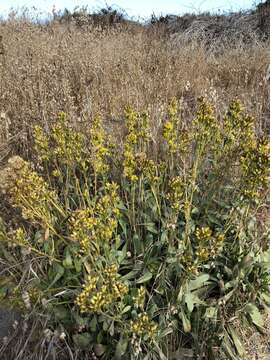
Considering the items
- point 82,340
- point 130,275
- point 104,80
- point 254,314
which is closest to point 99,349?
point 82,340

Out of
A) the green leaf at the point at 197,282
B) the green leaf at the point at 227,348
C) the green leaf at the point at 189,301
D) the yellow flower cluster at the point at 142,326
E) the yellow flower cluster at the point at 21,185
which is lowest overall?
the green leaf at the point at 227,348

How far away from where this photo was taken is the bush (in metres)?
1.54

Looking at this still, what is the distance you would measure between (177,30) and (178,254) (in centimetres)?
786

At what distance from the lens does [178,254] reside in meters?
1.72

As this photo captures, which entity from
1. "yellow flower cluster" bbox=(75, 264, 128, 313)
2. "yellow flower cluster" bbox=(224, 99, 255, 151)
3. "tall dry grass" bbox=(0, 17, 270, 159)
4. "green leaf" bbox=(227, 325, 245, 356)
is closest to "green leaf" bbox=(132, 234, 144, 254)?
"yellow flower cluster" bbox=(75, 264, 128, 313)

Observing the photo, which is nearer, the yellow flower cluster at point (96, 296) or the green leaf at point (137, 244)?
the yellow flower cluster at point (96, 296)

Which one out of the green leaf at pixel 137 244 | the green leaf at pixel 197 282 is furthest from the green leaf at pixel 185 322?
the green leaf at pixel 137 244

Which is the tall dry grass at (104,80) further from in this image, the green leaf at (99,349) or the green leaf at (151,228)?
the green leaf at (99,349)

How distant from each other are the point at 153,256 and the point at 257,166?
30.4 inches

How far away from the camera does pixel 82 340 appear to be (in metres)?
1.69

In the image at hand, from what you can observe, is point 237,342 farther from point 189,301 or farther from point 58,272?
point 58,272

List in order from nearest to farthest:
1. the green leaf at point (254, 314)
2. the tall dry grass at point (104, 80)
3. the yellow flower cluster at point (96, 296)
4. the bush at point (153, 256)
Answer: the yellow flower cluster at point (96, 296) < the bush at point (153, 256) < the green leaf at point (254, 314) < the tall dry grass at point (104, 80)

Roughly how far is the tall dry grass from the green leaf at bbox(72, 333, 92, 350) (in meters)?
1.43

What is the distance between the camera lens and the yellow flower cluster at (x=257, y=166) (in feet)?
4.67
